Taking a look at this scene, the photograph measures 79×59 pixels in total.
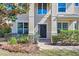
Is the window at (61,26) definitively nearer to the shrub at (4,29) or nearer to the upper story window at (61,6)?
the upper story window at (61,6)

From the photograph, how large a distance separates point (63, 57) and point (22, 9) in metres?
1.27

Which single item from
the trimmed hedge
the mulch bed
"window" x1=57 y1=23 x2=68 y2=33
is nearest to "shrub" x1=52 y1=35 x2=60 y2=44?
the trimmed hedge

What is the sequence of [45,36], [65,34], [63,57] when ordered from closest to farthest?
[63,57], [45,36], [65,34]

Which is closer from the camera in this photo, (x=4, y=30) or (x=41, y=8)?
(x=4, y=30)

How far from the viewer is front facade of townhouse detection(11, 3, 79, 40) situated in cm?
599

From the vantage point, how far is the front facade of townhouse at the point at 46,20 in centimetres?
599

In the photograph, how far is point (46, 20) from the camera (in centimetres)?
604

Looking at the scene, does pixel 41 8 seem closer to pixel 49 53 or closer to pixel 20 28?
pixel 20 28

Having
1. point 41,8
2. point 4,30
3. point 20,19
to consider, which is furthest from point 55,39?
point 4,30

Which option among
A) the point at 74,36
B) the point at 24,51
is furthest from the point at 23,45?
the point at 74,36

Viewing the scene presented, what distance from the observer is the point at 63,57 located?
17.8 feet

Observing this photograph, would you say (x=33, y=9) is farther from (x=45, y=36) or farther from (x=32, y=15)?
(x=45, y=36)

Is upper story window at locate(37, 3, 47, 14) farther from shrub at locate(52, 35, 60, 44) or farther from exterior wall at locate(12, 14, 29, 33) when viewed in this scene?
shrub at locate(52, 35, 60, 44)

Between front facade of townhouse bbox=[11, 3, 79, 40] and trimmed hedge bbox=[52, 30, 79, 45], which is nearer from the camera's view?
front facade of townhouse bbox=[11, 3, 79, 40]
